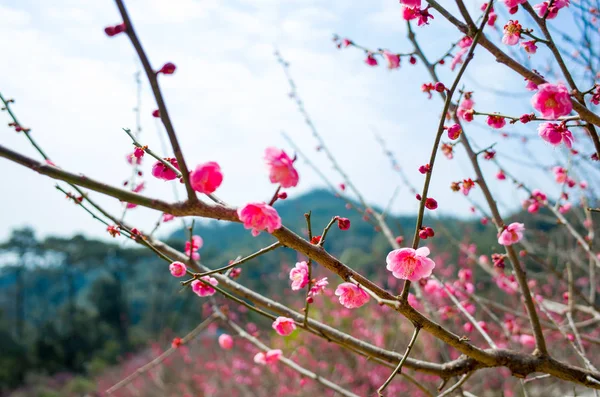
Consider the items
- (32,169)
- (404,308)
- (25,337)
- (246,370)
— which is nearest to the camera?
(32,169)

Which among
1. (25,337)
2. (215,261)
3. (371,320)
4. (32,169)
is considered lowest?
(25,337)

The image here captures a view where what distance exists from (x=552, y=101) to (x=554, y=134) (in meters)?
0.20

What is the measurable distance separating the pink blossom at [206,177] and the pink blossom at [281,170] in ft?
0.40

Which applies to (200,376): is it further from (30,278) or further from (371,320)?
(30,278)

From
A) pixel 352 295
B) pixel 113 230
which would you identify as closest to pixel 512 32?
pixel 352 295

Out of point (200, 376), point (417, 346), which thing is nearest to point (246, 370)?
point (200, 376)

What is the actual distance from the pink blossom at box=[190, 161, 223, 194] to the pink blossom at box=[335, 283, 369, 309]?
0.56m

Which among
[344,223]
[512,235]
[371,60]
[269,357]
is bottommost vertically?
[269,357]

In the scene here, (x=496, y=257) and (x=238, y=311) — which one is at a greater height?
(x=238, y=311)

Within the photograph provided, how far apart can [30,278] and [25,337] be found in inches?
168

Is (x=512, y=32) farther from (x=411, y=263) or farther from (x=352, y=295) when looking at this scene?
(x=352, y=295)

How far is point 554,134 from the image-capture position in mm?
1460

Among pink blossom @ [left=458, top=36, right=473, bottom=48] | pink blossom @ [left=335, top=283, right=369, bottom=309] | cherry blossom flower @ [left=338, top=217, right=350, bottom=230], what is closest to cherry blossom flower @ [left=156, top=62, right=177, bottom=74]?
cherry blossom flower @ [left=338, top=217, right=350, bottom=230]

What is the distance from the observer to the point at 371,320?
8.03 meters
